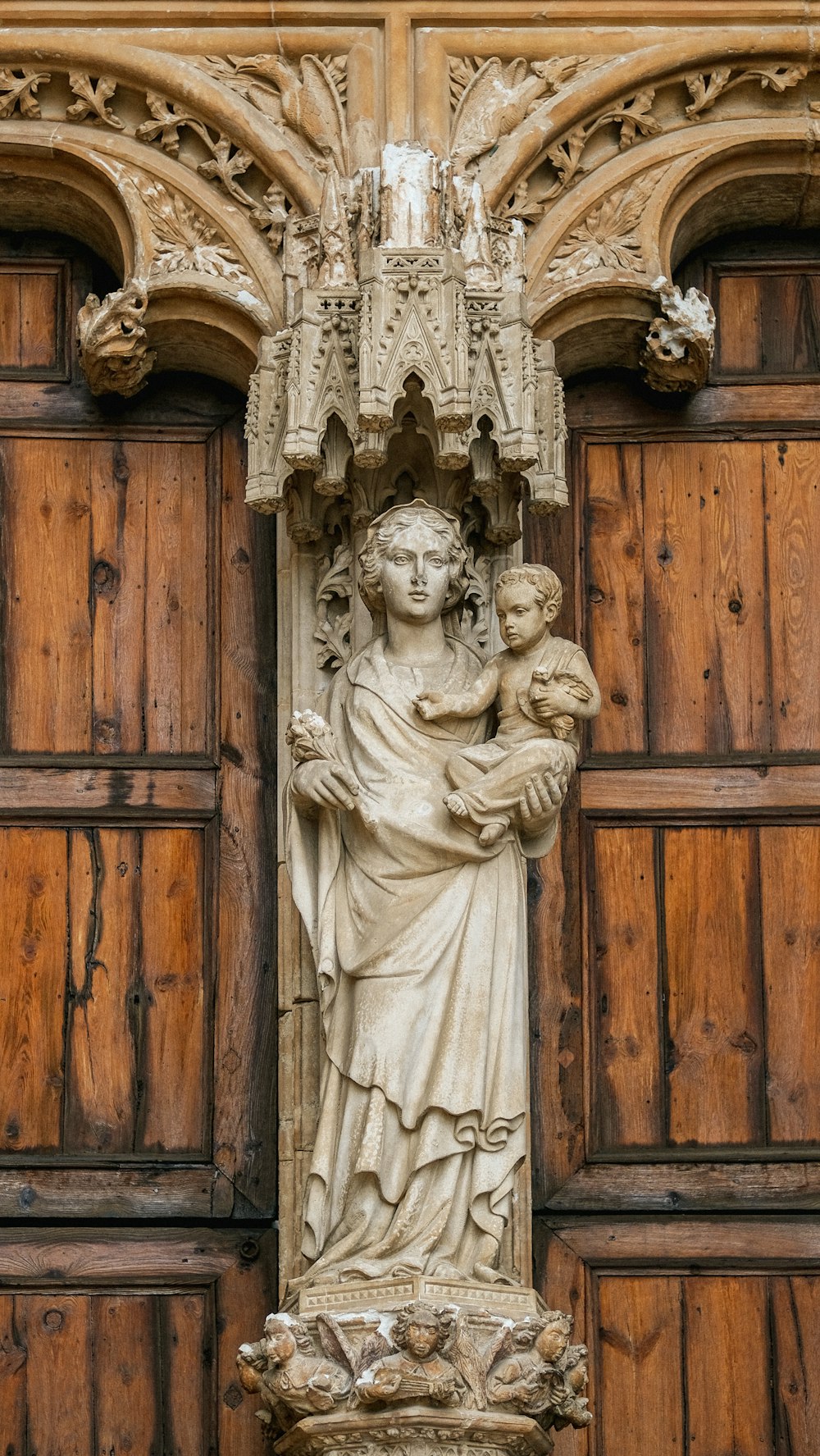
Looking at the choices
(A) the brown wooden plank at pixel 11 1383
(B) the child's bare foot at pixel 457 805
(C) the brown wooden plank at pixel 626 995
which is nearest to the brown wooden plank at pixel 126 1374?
(A) the brown wooden plank at pixel 11 1383

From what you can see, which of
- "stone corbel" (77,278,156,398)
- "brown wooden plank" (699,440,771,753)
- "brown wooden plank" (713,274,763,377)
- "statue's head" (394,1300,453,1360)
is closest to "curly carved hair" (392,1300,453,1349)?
"statue's head" (394,1300,453,1360)

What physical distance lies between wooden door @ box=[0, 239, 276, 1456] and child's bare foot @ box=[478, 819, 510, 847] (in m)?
0.99

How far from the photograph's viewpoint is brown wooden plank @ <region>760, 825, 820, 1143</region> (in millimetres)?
9266

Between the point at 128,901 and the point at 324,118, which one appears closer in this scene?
the point at 128,901

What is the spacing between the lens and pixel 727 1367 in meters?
9.04

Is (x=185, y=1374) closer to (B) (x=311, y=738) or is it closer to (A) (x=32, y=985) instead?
(A) (x=32, y=985)

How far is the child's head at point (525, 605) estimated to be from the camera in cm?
870

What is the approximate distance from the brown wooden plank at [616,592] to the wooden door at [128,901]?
945 mm

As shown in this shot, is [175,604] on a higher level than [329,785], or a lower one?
higher

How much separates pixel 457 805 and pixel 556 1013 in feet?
3.42

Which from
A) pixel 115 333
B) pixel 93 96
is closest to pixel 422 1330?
pixel 115 333

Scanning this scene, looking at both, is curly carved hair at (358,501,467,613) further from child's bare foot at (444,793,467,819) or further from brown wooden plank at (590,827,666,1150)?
brown wooden plank at (590,827,666,1150)

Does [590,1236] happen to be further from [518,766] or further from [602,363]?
[602,363]

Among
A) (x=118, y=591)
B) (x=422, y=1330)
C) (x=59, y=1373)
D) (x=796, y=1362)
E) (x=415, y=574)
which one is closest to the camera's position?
(x=422, y=1330)
